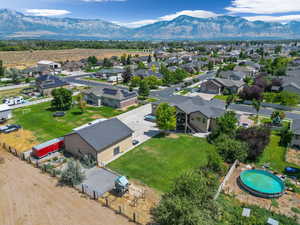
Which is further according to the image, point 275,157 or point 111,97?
point 111,97

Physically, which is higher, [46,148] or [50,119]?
[46,148]

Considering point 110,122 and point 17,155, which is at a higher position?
point 110,122

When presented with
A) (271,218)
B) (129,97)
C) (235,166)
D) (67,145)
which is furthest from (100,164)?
(129,97)

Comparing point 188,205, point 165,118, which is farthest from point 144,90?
point 188,205

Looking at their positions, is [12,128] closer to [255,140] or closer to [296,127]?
[255,140]

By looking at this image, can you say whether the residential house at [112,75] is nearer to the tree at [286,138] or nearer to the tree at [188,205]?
the tree at [286,138]

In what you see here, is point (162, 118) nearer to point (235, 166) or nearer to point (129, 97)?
point (235, 166)

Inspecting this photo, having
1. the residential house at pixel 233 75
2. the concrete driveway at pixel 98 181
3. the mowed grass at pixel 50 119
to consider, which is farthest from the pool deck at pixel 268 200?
the residential house at pixel 233 75
